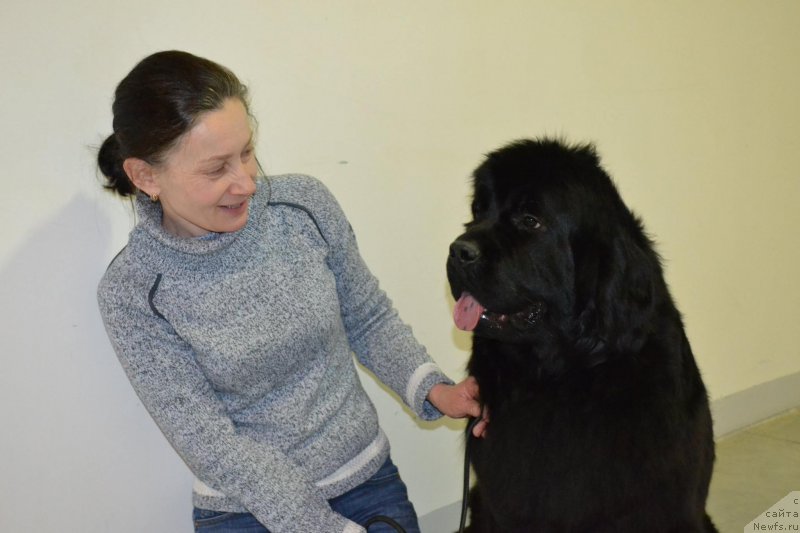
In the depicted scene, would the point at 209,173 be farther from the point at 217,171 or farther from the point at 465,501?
the point at 465,501

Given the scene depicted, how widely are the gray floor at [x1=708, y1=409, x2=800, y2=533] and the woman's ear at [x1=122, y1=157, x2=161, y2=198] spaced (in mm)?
1915

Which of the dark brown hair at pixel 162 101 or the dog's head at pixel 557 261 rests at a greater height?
the dark brown hair at pixel 162 101

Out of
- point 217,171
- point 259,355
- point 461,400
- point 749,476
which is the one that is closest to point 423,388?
point 461,400

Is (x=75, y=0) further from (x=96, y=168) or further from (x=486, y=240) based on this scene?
(x=486, y=240)

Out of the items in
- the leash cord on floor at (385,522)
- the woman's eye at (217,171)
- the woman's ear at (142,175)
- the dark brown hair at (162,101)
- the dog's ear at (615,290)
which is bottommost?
the leash cord on floor at (385,522)

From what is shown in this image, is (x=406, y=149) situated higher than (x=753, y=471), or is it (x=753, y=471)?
(x=406, y=149)

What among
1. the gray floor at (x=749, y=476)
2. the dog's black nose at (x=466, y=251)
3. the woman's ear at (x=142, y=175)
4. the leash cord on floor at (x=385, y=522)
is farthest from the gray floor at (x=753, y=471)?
the woman's ear at (x=142, y=175)

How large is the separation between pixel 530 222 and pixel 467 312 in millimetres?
206

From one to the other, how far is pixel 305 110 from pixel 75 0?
1.93 ft

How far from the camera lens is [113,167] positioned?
1545 millimetres

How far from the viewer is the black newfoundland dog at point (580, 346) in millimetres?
1353

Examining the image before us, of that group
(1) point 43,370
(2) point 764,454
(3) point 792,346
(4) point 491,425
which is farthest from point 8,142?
(3) point 792,346

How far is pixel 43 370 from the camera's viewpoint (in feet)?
5.57

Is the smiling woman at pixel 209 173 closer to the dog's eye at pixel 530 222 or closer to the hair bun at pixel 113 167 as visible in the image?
the hair bun at pixel 113 167
